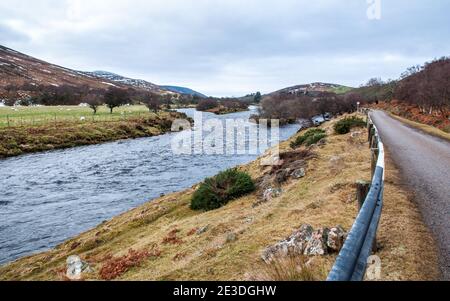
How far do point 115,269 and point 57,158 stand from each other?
35.3m

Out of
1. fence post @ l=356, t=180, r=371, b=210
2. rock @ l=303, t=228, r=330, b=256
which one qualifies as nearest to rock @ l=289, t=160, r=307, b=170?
rock @ l=303, t=228, r=330, b=256

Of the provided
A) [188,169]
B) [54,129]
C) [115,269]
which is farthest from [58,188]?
[54,129]

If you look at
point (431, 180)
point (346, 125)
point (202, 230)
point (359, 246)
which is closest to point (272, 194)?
point (202, 230)

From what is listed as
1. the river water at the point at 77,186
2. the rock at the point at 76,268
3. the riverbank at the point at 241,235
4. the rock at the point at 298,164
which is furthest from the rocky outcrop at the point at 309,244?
the river water at the point at 77,186

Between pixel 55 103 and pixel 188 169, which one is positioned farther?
pixel 55 103

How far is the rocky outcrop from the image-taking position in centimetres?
675

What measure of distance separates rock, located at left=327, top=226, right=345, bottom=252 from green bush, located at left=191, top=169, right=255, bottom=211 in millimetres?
10036

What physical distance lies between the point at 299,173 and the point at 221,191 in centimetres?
367

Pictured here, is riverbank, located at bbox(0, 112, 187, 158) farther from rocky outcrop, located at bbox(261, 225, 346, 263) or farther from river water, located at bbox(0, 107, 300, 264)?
rocky outcrop, located at bbox(261, 225, 346, 263)

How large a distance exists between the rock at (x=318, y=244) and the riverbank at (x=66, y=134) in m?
44.9

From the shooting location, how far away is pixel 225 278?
7.28 m
